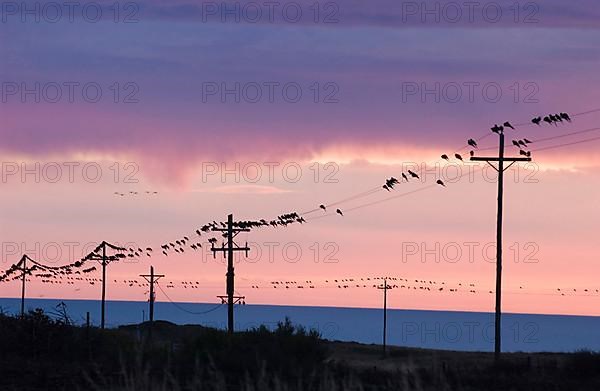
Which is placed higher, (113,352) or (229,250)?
(229,250)

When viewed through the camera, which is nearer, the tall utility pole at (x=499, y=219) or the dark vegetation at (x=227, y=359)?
the dark vegetation at (x=227, y=359)

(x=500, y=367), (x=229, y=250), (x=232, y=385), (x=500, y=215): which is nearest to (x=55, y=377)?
(x=232, y=385)

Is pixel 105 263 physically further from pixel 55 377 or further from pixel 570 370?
pixel 55 377

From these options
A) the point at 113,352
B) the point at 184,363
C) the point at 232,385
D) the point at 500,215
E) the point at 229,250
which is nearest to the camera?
the point at 232,385

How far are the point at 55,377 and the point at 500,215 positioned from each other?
27771 mm

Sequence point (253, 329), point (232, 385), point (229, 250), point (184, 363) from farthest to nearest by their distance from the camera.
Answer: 1. point (229, 250)
2. point (253, 329)
3. point (184, 363)
4. point (232, 385)

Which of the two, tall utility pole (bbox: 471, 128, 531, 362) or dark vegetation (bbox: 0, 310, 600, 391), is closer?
dark vegetation (bbox: 0, 310, 600, 391)

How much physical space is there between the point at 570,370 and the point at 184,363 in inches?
672

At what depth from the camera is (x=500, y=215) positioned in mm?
59250

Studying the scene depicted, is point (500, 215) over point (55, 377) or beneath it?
over

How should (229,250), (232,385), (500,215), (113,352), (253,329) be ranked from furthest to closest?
(229,250) → (500,215) → (253,329) → (113,352) → (232,385)

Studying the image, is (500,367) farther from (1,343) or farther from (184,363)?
(1,343)

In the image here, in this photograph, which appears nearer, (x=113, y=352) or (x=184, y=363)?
(x=184, y=363)

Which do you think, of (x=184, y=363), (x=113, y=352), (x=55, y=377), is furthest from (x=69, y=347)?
(x=55, y=377)
